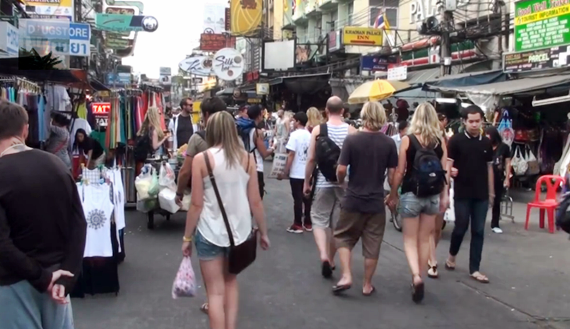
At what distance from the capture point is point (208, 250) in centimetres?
484

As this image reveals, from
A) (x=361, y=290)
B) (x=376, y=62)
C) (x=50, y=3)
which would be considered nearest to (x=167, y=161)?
(x=361, y=290)

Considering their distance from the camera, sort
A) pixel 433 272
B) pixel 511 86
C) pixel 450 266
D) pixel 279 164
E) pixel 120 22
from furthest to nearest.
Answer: pixel 120 22, pixel 511 86, pixel 279 164, pixel 450 266, pixel 433 272

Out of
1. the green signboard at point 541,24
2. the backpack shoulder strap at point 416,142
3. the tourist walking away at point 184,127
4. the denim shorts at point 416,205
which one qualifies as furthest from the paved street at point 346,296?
the green signboard at point 541,24

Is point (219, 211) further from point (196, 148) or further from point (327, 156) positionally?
point (327, 156)

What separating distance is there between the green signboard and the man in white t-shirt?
7.28 m

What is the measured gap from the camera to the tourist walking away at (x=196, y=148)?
5.66 meters

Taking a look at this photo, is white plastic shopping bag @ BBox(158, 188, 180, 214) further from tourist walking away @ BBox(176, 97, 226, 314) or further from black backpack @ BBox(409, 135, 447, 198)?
black backpack @ BBox(409, 135, 447, 198)

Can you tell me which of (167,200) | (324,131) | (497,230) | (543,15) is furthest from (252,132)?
(543,15)

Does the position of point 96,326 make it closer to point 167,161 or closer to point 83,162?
point 167,161

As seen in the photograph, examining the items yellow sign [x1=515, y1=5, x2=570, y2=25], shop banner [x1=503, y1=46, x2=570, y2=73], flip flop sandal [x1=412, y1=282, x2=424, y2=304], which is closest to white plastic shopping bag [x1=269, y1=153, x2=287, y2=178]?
flip flop sandal [x1=412, y1=282, x2=424, y2=304]

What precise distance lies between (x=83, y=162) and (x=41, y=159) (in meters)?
Answer: 7.85

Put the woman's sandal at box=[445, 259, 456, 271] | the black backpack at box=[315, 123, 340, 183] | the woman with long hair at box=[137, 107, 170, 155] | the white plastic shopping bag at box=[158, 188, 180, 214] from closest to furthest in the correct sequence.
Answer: the black backpack at box=[315, 123, 340, 183] → the woman's sandal at box=[445, 259, 456, 271] → the white plastic shopping bag at box=[158, 188, 180, 214] → the woman with long hair at box=[137, 107, 170, 155]

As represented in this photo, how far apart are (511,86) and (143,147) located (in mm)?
7977

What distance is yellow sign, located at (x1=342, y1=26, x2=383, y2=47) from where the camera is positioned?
24.7 meters
